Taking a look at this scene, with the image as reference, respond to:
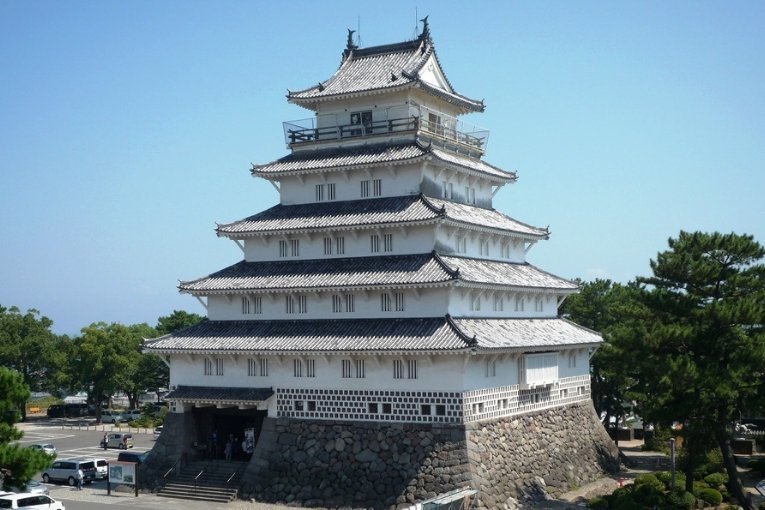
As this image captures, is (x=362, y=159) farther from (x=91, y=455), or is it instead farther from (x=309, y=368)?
(x=91, y=455)

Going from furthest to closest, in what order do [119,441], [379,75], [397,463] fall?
[119,441] < [379,75] < [397,463]

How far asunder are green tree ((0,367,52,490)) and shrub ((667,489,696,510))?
1132 inches

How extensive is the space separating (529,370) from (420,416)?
7.94 m

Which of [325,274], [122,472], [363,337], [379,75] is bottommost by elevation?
[122,472]

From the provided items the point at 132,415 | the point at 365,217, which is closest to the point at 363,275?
the point at 365,217

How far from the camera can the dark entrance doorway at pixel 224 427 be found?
49.6 metres

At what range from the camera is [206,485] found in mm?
46406

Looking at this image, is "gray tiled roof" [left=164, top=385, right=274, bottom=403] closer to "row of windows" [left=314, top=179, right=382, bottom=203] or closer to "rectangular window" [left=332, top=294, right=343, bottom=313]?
"rectangular window" [left=332, top=294, right=343, bottom=313]

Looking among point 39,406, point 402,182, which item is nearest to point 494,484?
point 402,182

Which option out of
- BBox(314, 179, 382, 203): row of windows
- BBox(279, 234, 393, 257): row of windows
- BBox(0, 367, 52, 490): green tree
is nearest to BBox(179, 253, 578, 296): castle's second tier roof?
BBox(279, 234, 393, 257): row of windows

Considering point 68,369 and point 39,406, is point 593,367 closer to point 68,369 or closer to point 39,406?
point 68,369

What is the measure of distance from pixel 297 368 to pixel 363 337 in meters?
4.37

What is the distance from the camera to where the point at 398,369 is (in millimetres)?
43094

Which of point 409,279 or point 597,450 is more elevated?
point 409,279
